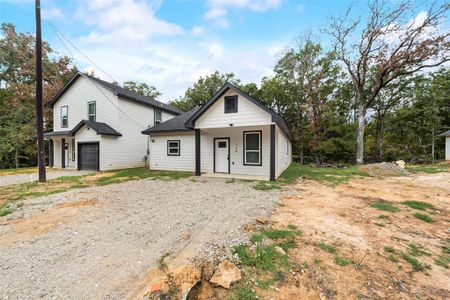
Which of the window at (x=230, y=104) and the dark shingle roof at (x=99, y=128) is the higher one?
the window at (x=230, y=104)

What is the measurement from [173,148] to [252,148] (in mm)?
5193

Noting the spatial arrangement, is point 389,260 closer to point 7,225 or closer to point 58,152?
point 7,225

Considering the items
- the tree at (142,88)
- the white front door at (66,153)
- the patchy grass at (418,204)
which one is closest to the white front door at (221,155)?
the patchy grass at (418,204)

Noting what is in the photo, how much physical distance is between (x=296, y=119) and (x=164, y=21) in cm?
1544

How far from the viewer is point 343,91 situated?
2084cm

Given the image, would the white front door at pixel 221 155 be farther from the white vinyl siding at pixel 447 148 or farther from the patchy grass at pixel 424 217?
the white vinyl siding at pixel 447 148

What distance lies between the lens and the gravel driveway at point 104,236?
7.48ft

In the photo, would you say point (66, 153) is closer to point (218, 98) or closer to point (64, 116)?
point (64, 116)

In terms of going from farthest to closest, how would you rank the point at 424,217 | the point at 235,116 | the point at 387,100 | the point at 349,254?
the point at 387,100
the point at 235,116
the point at 424,217
the point at 349,254

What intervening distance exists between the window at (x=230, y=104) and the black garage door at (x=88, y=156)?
30.5 feet

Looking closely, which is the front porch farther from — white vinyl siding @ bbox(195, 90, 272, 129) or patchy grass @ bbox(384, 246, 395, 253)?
patchy grass @ bbox(384, 246, 395, 253)

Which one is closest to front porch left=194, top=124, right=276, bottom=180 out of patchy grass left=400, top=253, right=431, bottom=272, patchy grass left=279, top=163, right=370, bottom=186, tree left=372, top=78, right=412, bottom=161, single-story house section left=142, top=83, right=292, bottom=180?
single-story house section left=142, top=83, right=292, bottom=180

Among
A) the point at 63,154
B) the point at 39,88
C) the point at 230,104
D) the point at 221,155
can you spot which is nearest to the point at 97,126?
the point at 39,88

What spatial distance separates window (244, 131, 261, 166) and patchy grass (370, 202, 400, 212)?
552cm
